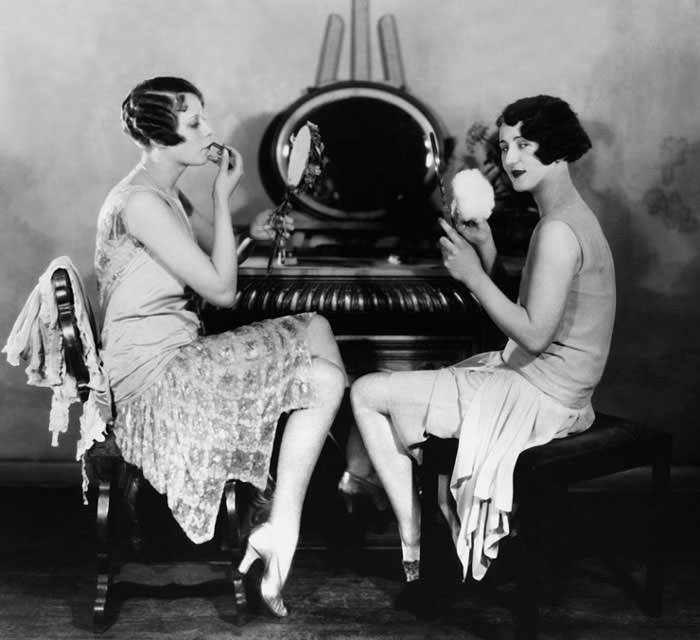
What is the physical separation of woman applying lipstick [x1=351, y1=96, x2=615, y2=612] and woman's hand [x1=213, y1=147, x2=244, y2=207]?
0.63 metres

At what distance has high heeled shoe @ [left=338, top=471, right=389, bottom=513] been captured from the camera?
2570mm

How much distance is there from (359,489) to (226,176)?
38.7 inches

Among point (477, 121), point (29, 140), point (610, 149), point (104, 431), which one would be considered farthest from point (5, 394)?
point (610, 149)

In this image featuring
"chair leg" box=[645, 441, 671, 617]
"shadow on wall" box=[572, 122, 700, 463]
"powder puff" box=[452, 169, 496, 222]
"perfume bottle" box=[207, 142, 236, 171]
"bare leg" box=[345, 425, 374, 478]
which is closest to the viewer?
"chair leg" box=[645, 441, 671, 617]

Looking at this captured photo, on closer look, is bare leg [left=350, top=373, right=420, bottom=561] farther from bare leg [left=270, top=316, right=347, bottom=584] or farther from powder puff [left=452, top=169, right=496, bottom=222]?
powder puff [left=452, top=169, right=496, bottom=222]

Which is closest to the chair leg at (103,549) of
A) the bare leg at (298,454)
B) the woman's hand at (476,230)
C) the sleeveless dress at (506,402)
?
the bare leg at (298,454)

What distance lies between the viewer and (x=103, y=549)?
7.53ft

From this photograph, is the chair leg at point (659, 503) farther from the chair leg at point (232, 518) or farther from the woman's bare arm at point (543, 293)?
the chair leg at point (232, 518)

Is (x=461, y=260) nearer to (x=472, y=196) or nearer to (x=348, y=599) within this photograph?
(x=472, y=196)

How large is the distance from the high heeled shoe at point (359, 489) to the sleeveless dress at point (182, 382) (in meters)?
0.33

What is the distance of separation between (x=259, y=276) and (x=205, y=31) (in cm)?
108

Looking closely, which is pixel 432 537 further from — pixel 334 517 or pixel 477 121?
pixel 477 121

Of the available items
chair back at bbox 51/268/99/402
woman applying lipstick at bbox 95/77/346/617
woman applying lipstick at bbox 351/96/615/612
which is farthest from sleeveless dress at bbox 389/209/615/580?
chair back at bbox 51/268/99/402

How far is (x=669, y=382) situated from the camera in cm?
345
